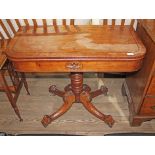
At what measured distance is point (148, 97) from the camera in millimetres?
1373

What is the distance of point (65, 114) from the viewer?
181cm

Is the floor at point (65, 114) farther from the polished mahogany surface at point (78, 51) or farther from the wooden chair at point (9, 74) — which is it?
the polished mahogany surface at point (78, 51)

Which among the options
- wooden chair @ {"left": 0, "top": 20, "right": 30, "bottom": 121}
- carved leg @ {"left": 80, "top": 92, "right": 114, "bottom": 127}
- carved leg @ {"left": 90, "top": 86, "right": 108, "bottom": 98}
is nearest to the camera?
wooden chair @ {"left": 0, "top": 20, "right": 30, "bottom": 121}

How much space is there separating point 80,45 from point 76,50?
0.21ft

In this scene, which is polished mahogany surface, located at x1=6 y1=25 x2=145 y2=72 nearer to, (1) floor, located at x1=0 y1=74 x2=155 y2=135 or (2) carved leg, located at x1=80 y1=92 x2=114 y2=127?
(2) carved leg, located at x1=80 y1=92 x2=114 y2=127

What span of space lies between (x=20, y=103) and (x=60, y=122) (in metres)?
0.52

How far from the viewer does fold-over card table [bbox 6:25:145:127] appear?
108 cm

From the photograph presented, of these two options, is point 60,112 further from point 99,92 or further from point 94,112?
point 99,92

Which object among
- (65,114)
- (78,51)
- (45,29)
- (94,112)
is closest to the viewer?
(78,51)

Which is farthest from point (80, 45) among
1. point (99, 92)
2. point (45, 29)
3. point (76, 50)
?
point (99, 92)

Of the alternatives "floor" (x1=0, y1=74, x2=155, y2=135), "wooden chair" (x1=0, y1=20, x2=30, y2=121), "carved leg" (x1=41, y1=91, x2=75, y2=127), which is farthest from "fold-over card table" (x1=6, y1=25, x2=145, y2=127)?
"floor" (x1=0, y1=74, x2=155, y2=135)

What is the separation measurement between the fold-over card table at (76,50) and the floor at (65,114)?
0.72 m

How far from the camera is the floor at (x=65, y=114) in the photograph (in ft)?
5.44
